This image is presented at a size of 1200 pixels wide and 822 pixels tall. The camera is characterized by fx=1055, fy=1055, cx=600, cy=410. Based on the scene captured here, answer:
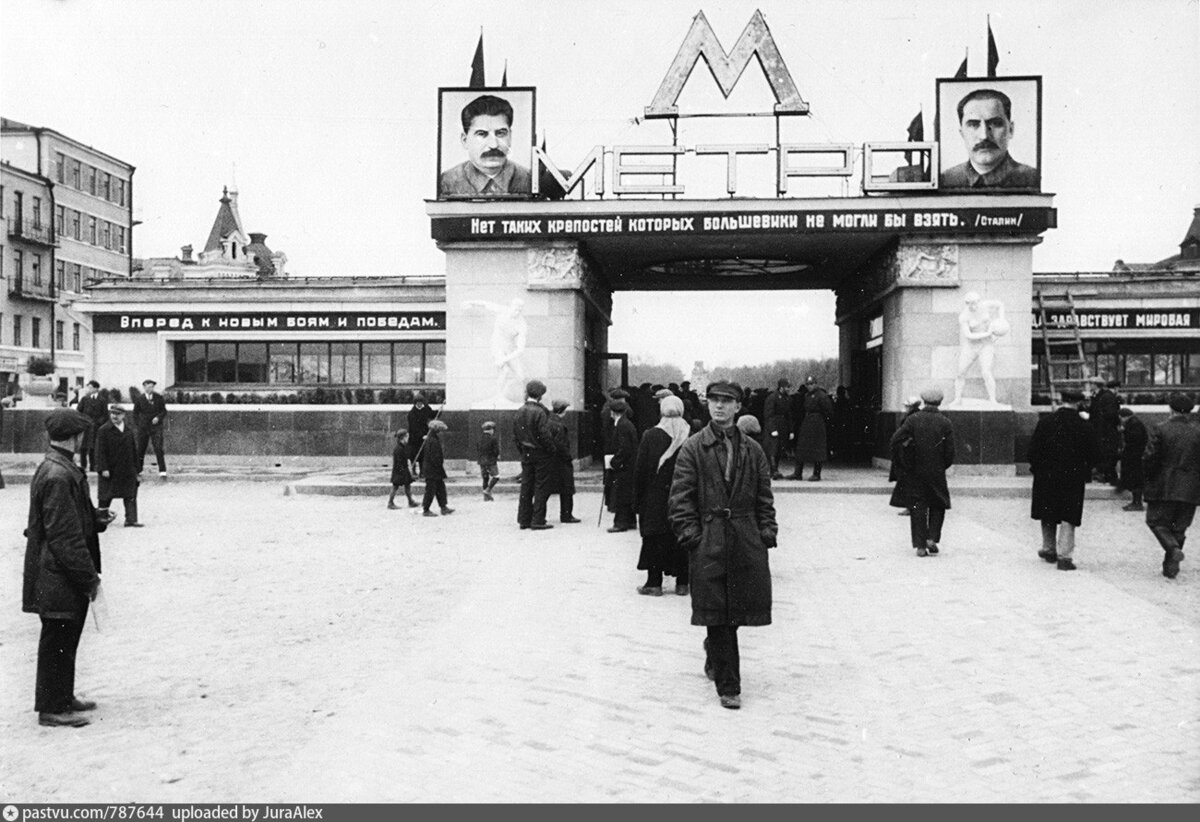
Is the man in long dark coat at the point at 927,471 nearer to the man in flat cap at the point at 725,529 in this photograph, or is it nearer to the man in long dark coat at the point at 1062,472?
the man in long dark coat at the point at 1062,472

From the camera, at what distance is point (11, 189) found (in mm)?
57594

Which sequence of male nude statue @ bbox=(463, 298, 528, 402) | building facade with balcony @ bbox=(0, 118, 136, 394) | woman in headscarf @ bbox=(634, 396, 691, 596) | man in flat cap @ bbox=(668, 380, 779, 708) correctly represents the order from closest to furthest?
man in flat cap @ bbox=(668, 380, 779, 708) → woman in headscarf @ bbox=(634, 396, 691, 596) → male nude statue @ bbox=(463, 298, 528, 402) → building facade with balcony @ bbox=(0, 118, 136, 394)

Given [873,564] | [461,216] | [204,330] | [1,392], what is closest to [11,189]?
[1,392]

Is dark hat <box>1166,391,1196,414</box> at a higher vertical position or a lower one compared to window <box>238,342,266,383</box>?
lower

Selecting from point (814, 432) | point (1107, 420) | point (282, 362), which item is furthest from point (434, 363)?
point (1107, 420)

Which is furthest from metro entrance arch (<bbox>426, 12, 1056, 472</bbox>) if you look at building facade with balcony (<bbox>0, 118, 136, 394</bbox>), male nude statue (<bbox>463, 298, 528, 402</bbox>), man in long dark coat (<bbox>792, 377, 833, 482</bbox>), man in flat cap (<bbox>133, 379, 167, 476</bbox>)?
building facade with balcony (<bbox>0, 118, 136, 394</bbox>)

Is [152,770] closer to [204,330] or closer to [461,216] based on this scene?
[461,216]

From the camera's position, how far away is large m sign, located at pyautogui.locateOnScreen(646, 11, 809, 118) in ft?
65.3

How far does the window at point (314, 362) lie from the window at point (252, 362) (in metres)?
0.92

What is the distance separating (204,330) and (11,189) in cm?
4246

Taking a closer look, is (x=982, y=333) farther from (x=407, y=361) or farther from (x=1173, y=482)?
(x=407, y=361)

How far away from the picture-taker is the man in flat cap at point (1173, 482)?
973 cm

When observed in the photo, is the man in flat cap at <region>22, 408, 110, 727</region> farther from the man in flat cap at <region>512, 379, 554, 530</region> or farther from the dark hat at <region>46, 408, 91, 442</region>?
the man in flat cap at <region>512, 379, 554, 530</region>

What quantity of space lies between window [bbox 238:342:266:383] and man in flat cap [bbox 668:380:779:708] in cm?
1964
